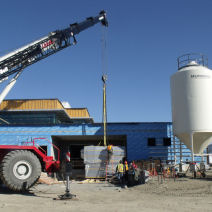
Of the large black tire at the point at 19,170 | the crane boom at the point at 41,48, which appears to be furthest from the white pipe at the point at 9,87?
the large black tire at the point at 19,170

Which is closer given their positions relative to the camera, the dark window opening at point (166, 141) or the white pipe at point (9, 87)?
the dark window opening at point (166, 141)

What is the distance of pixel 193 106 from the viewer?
19.3m

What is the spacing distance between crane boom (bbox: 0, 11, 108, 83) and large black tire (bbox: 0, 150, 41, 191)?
55.3ft

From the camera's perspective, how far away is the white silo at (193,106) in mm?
19109

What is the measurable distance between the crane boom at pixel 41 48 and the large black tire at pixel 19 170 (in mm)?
16860

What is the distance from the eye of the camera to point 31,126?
24.2 meters

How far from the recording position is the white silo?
62.7ft

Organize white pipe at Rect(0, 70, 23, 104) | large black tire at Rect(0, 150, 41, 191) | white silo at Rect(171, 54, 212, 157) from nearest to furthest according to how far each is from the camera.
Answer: large black tire at Rect(0, 150, 41, 191)
white silo at Rect(171, 54, 212, 157)
white pipe at Rect(0, 70, 23, 104)

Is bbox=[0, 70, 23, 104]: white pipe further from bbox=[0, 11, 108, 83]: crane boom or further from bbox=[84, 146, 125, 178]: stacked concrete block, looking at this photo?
bbox=[84, 146, 125, 178]: stacked concrete block

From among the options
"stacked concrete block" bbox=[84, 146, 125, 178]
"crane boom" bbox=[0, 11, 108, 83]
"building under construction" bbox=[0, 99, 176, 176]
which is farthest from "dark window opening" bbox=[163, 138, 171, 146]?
"crane boom" bbox=[0, 11, 108, 83]

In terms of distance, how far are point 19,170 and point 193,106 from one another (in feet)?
43.1

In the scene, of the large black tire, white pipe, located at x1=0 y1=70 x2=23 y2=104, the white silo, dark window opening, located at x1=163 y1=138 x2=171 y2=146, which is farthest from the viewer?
white pipe, located at x1=0 y1=70 x2=23 y2=104

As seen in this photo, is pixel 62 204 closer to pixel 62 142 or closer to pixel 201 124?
pixel 201 124

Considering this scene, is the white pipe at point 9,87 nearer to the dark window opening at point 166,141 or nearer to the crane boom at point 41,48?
the crane boom at point 41,48
